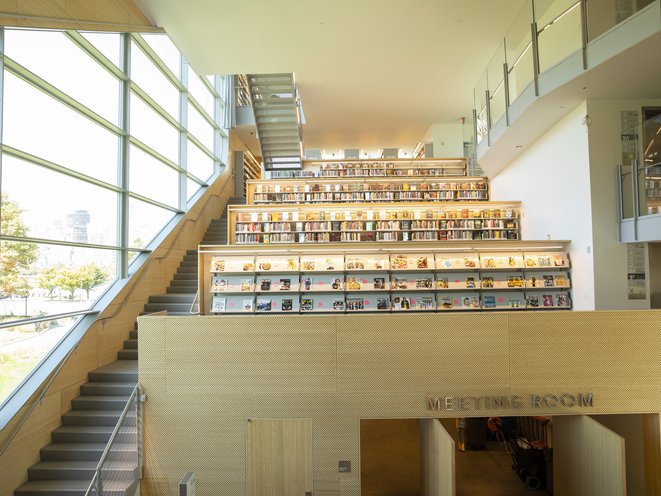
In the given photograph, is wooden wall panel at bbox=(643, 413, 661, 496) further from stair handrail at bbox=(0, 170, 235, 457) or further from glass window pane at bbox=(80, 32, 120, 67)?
glass window pane at bbox=(80, 32, 120, 67)

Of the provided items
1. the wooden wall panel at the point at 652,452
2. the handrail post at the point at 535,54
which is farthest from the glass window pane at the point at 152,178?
the wooden wall panel at the point at 652,452

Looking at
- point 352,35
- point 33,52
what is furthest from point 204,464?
point 352,35

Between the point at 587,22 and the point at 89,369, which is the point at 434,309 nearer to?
the point at 587,22

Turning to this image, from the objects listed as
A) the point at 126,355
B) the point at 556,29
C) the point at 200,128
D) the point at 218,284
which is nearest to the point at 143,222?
the point at 218,284

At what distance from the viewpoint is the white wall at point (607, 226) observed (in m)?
5.68

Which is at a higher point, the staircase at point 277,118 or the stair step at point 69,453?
the staircase at point 277,118

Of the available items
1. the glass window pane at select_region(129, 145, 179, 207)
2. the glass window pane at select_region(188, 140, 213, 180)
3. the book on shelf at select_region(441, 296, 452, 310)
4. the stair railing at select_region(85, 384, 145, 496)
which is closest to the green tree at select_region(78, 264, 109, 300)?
the glass window pane at select_region(129, 145, 179, 207)

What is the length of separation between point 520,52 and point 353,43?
317cm

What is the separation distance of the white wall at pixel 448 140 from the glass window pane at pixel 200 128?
261 inches

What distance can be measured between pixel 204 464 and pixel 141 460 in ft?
2.22

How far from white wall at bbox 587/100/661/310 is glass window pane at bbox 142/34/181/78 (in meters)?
7.28

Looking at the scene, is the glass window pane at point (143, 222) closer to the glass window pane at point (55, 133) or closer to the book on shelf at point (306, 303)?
the glass window pane at point (55, 133)

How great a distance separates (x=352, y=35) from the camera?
8.04 metres

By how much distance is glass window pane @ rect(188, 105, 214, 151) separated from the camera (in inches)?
386
